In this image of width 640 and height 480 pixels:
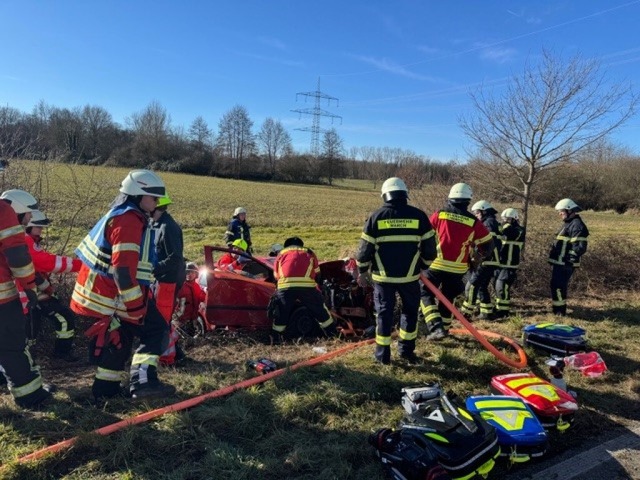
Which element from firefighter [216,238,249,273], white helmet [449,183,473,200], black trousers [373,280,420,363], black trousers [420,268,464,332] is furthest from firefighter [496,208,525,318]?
firefighter [216,238,249,273]

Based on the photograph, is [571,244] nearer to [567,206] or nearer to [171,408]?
[567,206]

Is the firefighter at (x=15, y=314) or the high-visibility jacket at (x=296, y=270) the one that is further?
the high-visibility jacket at (x=296, y=270)

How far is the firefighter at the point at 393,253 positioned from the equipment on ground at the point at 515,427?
1499 mm

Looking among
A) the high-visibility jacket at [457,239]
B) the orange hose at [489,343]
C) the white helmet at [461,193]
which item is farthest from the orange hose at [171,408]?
the white helmet at [461,193]

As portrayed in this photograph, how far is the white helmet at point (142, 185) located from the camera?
12.7 feet

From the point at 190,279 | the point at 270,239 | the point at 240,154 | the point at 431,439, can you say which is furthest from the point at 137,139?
the point at 431,439

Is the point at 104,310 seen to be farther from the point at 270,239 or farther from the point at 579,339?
the point at 270,239

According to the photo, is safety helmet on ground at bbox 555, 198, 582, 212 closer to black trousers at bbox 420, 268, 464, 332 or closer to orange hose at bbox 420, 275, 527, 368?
black trousers at bbox 420, 268, 464, 332

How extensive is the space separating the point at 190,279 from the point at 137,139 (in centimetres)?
6459

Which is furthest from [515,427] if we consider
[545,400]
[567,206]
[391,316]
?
[567,206]

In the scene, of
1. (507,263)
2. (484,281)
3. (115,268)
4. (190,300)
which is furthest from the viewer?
(507,263)

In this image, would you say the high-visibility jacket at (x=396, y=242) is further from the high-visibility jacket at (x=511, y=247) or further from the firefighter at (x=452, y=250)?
the high-visibility jacket at (x=511, y=247)

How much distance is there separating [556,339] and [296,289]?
3.19 metres

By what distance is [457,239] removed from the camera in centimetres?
602
